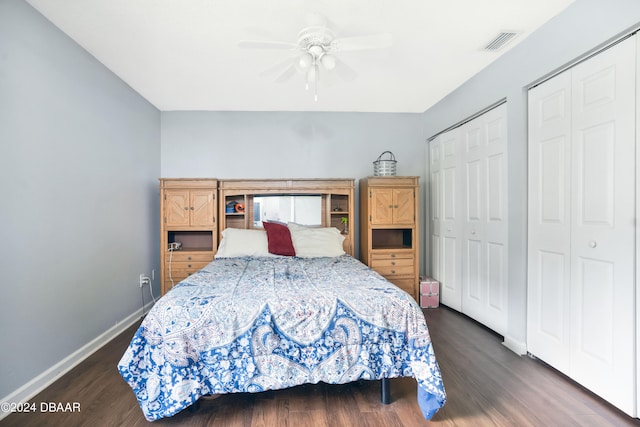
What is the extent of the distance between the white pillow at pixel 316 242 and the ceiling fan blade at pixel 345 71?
5.53 ft

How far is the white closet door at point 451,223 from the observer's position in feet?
11.4

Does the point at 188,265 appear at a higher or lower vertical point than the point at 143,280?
higher

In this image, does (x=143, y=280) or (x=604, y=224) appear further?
(x=143, y=280)

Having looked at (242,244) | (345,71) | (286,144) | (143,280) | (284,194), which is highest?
(345,71)

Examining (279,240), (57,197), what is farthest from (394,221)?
(57,197)

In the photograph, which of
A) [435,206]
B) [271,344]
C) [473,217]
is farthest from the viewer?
[435,206]

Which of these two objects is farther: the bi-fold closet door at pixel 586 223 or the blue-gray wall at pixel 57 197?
the blue-gray wall at pixel 57 197

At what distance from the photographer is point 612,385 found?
1780 millimetres

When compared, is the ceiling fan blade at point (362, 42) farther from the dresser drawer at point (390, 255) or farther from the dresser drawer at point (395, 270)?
the dresser drawer at point (395, 270)

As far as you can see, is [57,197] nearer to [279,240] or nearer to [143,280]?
[143,280]

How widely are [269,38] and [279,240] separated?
6.53 feet

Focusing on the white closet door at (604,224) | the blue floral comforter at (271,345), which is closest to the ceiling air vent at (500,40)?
the white closet door at (604,224)

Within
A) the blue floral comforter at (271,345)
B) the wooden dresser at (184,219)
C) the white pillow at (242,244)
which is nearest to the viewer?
the blue floral comforter at (271,345)

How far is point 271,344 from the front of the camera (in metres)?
1.71
